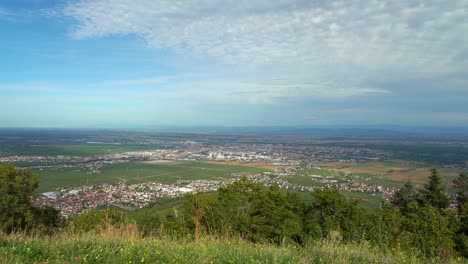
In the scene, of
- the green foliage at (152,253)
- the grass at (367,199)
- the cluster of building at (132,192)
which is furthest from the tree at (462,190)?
the green foliage at (152,253)

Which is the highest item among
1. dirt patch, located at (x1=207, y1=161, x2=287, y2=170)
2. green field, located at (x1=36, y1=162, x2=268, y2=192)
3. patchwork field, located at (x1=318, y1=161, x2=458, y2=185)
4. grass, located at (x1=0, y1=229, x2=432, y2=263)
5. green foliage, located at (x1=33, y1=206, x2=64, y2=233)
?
grass, located at (x1=0, y1=229, x2=432, y2=263)

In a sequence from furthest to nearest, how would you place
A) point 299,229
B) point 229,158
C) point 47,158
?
point 229,158 < point 47,158 < point 299,229

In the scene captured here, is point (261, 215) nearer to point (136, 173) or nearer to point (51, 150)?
point (136, 173)

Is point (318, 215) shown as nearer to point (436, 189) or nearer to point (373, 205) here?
point (436, 189)

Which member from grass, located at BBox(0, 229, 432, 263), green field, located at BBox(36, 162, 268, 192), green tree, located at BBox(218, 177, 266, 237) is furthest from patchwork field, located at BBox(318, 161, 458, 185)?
grass, located at BBox(0, 229, 432, 263)

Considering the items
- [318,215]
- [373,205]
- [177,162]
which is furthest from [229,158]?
[318,215]

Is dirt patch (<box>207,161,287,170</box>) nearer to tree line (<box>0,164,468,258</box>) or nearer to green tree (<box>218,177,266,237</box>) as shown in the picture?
green tree (<box>218,177,266,237</box>)
